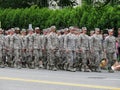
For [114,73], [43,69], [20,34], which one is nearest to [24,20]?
[20,34]

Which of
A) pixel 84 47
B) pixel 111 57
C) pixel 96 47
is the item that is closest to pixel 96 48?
pixel 96 47

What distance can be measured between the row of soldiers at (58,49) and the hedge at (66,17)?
4564mm

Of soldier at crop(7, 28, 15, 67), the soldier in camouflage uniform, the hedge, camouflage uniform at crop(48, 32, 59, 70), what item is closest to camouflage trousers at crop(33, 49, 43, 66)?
camouflage uniform at crop(48, 32, 59, 70)

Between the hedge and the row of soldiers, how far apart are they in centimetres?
456

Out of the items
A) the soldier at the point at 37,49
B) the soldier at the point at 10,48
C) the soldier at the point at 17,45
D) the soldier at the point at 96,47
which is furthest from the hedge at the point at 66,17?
the soldier at the point at 10,48

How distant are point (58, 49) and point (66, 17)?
8.09 metres

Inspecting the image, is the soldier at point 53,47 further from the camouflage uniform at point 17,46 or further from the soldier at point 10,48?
the soldier at point 10,48

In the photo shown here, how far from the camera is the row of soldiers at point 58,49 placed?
80.9 ft

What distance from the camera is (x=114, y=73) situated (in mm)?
22984

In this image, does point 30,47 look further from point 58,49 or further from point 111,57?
A: point 111,57

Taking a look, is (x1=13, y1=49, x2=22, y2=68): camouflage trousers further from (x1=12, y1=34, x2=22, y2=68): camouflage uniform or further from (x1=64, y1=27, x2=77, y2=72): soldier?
(x1=64, y1=27, x2=77, y2=72): soldier

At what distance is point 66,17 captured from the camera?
33344 millimetres

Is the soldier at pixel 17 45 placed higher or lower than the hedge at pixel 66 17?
lower

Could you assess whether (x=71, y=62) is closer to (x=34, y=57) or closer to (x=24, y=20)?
(x=34, y=57)
